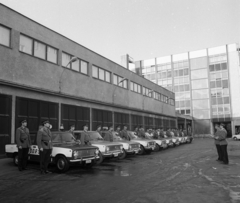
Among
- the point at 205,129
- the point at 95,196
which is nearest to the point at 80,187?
the point at 95,196

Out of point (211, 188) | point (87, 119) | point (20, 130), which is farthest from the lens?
point (87, 119)

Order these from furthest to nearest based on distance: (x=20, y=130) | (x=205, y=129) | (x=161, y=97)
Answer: (x=205, y=129)
(x=161, y=97)
(x=20, y=130)

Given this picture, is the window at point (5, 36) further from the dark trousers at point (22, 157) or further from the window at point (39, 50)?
the dark trousers at point (22, 157)

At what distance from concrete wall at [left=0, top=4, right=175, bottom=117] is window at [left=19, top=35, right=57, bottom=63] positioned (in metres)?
0.33

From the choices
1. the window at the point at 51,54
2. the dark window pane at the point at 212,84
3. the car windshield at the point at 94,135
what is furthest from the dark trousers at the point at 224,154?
the dark window pane at the point at 212,84

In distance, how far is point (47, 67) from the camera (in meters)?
18.2

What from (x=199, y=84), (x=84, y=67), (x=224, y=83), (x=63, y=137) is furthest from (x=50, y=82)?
(x=224, y=83)

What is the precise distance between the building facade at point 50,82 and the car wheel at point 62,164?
1.70 meters

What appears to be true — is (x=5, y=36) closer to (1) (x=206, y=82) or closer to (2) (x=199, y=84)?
(2) (x=199, y=84)

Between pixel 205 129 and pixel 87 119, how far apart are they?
4597 cm

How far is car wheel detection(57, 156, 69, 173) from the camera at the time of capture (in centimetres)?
912

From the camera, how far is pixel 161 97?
45062mm

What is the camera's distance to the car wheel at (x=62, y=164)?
9125 mm

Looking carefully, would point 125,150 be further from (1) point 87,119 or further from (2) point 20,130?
(1) point 87,119
